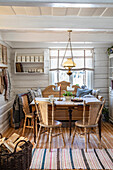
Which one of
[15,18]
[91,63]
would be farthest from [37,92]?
[15,18]

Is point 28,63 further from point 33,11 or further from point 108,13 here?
point 108,13

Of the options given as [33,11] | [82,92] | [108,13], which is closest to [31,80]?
[82,92]

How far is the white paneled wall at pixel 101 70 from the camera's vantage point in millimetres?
7117

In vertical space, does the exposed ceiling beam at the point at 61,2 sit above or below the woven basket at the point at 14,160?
above

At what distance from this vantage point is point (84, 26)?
4.23 metres

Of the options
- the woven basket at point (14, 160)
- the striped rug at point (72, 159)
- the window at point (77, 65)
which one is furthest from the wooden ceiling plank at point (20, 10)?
the window at point (77, 65)

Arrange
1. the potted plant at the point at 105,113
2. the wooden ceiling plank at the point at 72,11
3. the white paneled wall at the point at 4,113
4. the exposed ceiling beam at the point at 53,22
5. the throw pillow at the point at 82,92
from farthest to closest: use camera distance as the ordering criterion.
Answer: the potted plant at the point at 105,113
the throw pillow at the point at 82,92
the white paneled wall at the point at 4,113
the exposed ceiling beam at the point at 53,22
the wooden ceiling plank at the point at 72,11

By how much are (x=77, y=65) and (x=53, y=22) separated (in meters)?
3.13

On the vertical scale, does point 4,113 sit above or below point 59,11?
below

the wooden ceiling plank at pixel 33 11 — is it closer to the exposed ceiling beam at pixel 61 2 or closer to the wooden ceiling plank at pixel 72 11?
the wooden ceiling plank at pixel 72 11

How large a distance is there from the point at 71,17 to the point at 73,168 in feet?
8.84

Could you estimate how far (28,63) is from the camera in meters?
7.02

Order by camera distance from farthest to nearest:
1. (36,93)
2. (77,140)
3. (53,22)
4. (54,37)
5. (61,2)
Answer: (36,93) → (54,37) → (77,140) → (53,22) → (61,2)

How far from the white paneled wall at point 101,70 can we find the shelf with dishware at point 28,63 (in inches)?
69.8
